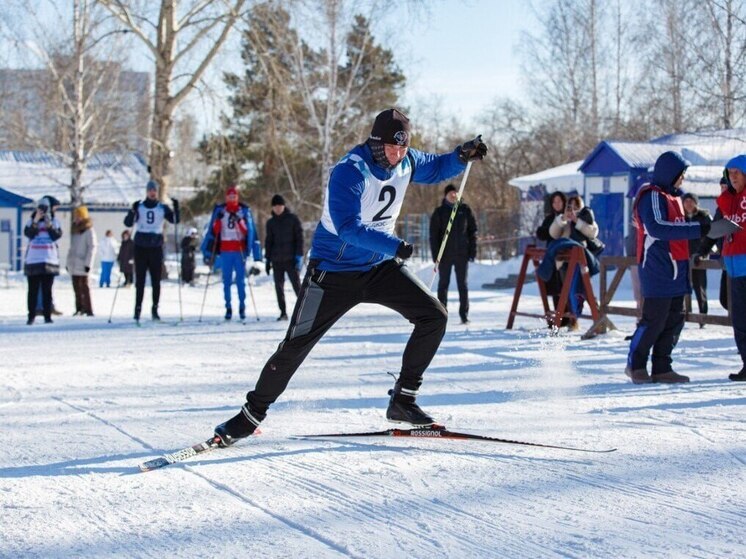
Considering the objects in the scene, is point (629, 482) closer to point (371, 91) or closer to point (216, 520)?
point (216, 520)

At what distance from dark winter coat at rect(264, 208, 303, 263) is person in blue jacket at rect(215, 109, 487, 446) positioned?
8.75 meters

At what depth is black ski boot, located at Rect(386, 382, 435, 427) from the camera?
5664mm

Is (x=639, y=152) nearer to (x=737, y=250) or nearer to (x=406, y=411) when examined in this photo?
(x=737, y=250)

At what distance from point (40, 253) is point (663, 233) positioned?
9488 mm

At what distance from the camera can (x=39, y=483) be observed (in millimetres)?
4703

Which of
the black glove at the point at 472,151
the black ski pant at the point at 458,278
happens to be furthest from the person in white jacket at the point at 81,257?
the black glove at the point at 472,151

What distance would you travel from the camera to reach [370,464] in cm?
498

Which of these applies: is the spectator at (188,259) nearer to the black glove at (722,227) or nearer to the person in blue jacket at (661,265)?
the person in blue jacket at (661,265)

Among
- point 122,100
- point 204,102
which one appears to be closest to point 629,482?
point 204,102

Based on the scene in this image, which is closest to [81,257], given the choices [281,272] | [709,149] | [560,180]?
[281,272]

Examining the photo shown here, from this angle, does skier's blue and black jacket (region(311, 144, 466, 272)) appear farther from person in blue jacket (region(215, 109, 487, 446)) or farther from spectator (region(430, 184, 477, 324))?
spectator (region(430, 184, 477, 324))

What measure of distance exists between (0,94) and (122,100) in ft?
14.0

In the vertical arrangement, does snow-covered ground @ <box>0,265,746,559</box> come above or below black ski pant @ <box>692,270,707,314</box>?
below

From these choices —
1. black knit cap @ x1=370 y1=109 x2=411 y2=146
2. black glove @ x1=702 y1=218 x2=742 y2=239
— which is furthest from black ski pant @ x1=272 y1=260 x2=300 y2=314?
black knit cap @ x1=370 y1=109 x2=411 y2=146
